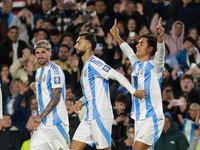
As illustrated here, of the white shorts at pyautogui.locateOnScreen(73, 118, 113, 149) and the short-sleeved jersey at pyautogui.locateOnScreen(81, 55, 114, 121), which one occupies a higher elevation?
the short-sleeved jersey at pyautogui.locateOnScreen(81, 55, 114, 121)

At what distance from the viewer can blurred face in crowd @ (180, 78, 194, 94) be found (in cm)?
1125

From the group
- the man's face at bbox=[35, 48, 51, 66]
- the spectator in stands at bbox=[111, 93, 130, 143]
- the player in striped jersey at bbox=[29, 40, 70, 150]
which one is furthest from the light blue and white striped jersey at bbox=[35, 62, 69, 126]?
the spectator in stands at bbox=[111, 93, 130, 143]

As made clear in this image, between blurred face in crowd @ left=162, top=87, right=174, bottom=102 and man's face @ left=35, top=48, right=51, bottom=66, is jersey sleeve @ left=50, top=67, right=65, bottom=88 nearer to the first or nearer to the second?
man's face @ left=35, top=48, right=51, bottom=66

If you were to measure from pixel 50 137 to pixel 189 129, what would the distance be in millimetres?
4123

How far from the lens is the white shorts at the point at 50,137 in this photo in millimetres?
7176

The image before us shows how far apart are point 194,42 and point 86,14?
3169mm

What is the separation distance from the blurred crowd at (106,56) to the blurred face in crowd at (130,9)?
1cm

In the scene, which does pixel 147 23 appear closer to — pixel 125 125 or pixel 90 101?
pixel 125 125

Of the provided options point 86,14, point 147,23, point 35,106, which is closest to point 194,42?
point 147,23

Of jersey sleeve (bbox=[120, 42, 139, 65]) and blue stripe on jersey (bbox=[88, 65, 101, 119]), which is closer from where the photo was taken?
blue stripe on jersey (bbox=[88, 65, 101, 119])

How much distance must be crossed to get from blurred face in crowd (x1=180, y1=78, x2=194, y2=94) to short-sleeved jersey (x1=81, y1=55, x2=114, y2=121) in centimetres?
451

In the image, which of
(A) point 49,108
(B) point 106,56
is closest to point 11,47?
(B) point 106,56

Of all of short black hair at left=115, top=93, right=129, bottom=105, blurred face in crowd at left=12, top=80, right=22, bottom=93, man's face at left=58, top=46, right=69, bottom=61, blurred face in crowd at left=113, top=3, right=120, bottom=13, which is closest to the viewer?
short black hair at left=115, top=93, right=129, bottom=105

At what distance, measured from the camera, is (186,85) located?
11.3 meters
